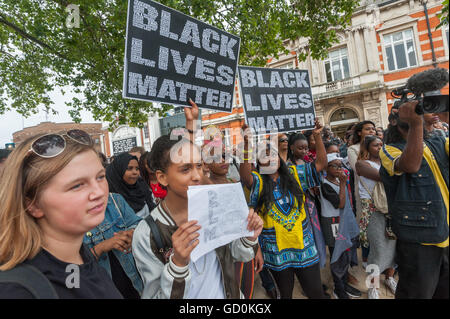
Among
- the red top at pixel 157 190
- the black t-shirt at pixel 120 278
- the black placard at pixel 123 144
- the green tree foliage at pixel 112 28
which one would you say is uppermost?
the black placard at pixel 123 144

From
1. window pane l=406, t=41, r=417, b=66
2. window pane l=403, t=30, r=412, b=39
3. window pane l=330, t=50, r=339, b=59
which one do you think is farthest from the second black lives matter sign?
window pane l=330, t=50, r=339, b=59

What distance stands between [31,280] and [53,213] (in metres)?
0.23

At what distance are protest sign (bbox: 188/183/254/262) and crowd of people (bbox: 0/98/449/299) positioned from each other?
0.22ft

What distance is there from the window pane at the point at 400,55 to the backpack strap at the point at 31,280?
→ 1649 centimetres

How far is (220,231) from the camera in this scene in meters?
1.20

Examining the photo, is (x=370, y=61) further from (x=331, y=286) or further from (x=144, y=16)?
(x=144, y=16)

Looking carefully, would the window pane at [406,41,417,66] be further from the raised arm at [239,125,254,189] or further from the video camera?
the video camera

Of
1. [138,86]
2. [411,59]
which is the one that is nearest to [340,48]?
[411,59]

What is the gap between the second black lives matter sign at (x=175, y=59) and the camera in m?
1.76

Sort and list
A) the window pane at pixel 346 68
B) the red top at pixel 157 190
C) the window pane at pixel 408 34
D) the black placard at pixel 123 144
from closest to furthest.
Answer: the red top at pixel 157 190
the window pane at pixel 408 34
the window pane at pixel 346 68
the black placard at pixel 123 144

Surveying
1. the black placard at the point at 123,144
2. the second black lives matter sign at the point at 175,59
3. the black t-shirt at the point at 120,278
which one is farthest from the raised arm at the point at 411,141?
the black placard at the point at 123,144

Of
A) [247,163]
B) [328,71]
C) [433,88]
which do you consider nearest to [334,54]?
[328,71]

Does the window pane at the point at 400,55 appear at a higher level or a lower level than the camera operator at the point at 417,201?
higher

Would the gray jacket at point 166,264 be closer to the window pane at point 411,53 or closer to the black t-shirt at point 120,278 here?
the black t-shirt at point 120,278
